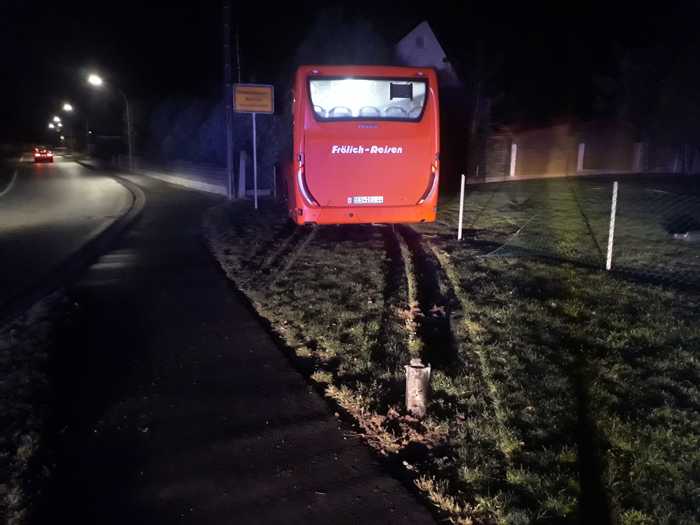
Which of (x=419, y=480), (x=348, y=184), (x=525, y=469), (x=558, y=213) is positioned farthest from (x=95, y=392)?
(x=558, y=213)

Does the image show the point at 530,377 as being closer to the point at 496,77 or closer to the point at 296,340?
the point at 296,340

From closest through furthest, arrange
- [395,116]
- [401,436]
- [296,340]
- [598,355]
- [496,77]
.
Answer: [401,436]
[598,355]
[296,340]
[395,116]
[496,77]

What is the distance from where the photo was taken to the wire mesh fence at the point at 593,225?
940 centimetres

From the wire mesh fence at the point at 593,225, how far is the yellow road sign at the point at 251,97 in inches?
251

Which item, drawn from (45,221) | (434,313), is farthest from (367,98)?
(45,221)

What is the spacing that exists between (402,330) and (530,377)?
1.68 m

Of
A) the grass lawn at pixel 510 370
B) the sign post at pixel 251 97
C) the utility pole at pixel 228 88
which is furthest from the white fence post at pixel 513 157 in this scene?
the grass lawn at pixel 510 370

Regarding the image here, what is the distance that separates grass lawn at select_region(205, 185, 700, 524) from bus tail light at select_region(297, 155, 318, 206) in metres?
1.56

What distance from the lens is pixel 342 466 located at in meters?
3.92

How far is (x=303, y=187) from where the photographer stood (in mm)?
11383

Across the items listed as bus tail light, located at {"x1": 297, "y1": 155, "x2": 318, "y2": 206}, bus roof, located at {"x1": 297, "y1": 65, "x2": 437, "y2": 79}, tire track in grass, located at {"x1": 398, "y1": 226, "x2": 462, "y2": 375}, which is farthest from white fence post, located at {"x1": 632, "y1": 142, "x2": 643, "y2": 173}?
bus tail light, located at {"x1": 297, "y1": 155, "x2": 318, "y2": 206}

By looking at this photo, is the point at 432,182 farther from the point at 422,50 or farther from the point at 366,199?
the point at 422,50

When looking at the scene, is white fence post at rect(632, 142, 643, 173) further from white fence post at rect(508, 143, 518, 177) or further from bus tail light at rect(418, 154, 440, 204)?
bus tail light at rect(418, 154, 440, 204)

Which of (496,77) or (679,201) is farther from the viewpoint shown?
(496,77)
